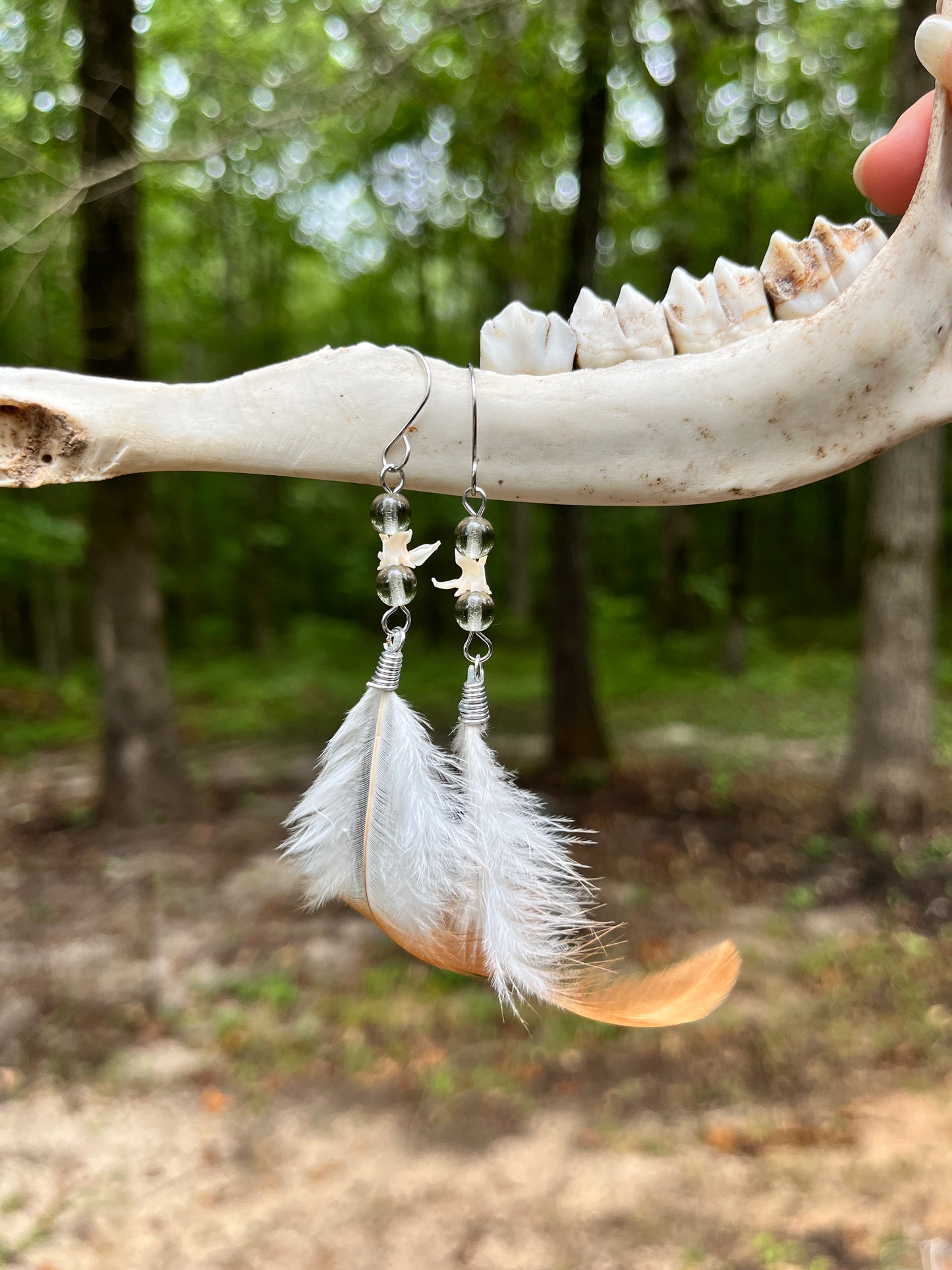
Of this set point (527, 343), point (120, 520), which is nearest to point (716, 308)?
point (527, 343)

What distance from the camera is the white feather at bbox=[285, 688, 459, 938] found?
1.12 metres

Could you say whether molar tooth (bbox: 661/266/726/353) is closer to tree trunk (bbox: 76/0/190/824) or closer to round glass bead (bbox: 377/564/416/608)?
round glass bead (bbox: 377/564/416/608)

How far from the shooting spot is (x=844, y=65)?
25.3ft

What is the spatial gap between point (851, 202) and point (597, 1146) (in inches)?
399

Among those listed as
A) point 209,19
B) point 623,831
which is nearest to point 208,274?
point 209,19

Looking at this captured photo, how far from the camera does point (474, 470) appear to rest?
3.73ft

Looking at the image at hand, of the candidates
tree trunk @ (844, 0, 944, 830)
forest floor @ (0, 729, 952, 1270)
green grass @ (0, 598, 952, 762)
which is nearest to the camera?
forest floor @ (0, 729, 952, 1270)

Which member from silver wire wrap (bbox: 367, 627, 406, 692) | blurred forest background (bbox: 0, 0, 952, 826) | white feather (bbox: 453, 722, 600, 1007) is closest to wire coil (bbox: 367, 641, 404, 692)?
silver wire wrap (bbox: 367, 627, 406, 692)

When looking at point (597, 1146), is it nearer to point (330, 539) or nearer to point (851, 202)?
point (851, 202)

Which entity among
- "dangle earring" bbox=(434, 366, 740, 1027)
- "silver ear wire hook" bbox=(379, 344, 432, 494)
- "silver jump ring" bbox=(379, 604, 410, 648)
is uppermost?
"silver ear wire hook" bbox=(379, 344, 432, 494)

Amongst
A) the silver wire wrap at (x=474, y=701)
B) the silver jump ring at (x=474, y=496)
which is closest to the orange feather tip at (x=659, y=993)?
the silver wire wrap at (x=474, y=701)

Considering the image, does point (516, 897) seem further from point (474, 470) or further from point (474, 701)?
point (474, 470)

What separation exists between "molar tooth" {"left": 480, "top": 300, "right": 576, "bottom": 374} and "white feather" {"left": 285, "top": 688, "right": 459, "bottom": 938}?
19.2 inches

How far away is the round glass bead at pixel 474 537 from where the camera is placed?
3.66 feet
